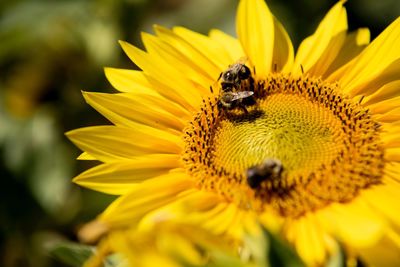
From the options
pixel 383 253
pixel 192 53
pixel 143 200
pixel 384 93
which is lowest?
pixel 383 253

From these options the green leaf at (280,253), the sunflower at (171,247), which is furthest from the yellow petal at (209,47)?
the green leaf at (280,253)

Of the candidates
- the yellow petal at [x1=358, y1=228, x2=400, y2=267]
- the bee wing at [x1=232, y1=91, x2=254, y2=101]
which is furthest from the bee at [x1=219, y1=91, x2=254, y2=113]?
the yellow petal at [x1=358, y1=228, x2=400, y2=267]

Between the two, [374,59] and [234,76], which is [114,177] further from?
[374,59]

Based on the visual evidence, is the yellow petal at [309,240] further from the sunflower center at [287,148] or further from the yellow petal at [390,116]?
the yellow petal at [390,116]

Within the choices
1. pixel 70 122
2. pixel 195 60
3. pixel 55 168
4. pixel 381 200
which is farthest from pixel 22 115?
pixel 381 200

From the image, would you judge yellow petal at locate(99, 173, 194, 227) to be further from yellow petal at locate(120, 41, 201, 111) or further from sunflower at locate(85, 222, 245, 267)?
yellow petal at locate(120, 41, 201, 111)

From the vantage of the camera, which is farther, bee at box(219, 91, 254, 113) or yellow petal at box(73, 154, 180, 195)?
bee at box(219, 91, 254, 113)

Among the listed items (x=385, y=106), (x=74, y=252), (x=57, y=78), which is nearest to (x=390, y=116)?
(x=385, y=106)
